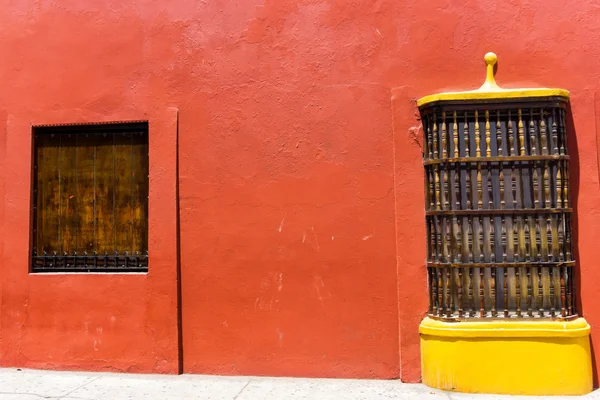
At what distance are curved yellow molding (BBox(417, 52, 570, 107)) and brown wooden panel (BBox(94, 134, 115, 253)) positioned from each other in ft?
10.3

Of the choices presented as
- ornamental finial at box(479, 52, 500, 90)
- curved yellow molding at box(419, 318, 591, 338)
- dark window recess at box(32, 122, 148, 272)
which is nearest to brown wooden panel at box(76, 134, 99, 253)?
dark window recess at box(32, 122, 148, 272)

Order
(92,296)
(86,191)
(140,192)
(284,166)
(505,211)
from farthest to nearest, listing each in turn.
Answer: (86,191), (140,192), (92,296), (284,166), (505,211)

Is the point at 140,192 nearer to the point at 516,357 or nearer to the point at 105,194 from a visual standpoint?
the point at 105,194

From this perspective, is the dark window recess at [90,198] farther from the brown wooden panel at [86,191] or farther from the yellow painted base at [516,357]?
the yellow painted base at [516,357]

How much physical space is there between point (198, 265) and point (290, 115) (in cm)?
170

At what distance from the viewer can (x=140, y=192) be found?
5.54 meters

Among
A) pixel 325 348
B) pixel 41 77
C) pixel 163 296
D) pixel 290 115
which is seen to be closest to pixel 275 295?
pixel 325 348

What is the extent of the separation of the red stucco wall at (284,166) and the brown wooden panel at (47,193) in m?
0.16

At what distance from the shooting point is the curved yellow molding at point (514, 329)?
4648 millimetres

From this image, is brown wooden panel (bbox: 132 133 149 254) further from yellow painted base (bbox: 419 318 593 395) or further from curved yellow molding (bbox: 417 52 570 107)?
yellow painted base (bbox: 419 318 593 395)

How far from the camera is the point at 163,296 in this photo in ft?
17.4

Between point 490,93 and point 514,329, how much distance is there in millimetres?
2051

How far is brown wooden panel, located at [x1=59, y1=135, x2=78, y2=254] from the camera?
564 cm

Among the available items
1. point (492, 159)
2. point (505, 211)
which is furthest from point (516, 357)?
point (492, 159)
